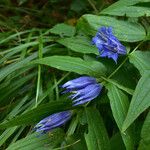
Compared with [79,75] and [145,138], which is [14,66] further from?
[145,138]

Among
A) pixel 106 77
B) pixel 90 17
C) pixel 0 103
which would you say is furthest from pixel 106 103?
pixel 0 103

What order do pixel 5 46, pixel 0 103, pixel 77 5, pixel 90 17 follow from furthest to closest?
pixel 77 5
pixel 5 46
pixel 0 103
pixel 90 17

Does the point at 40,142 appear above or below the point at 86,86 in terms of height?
below

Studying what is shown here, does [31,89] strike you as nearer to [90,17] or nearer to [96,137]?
[90,17]

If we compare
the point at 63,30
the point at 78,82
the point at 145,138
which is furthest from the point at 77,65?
the point at 63,30

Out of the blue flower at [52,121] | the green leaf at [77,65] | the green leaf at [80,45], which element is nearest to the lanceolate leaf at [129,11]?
the green leaf at [80,45]

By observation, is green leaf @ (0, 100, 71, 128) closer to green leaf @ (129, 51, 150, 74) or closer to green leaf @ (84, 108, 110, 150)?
green leaf @ (84, 108, 110, 150)

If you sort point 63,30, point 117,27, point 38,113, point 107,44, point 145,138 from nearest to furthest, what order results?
point 145,138, point 38,113, point 107,44, point 117,27, point 63,30

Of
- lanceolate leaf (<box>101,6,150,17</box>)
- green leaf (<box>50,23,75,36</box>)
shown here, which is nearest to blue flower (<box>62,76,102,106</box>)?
lanceolate leaf (<box>101,6,150,17</box>)
